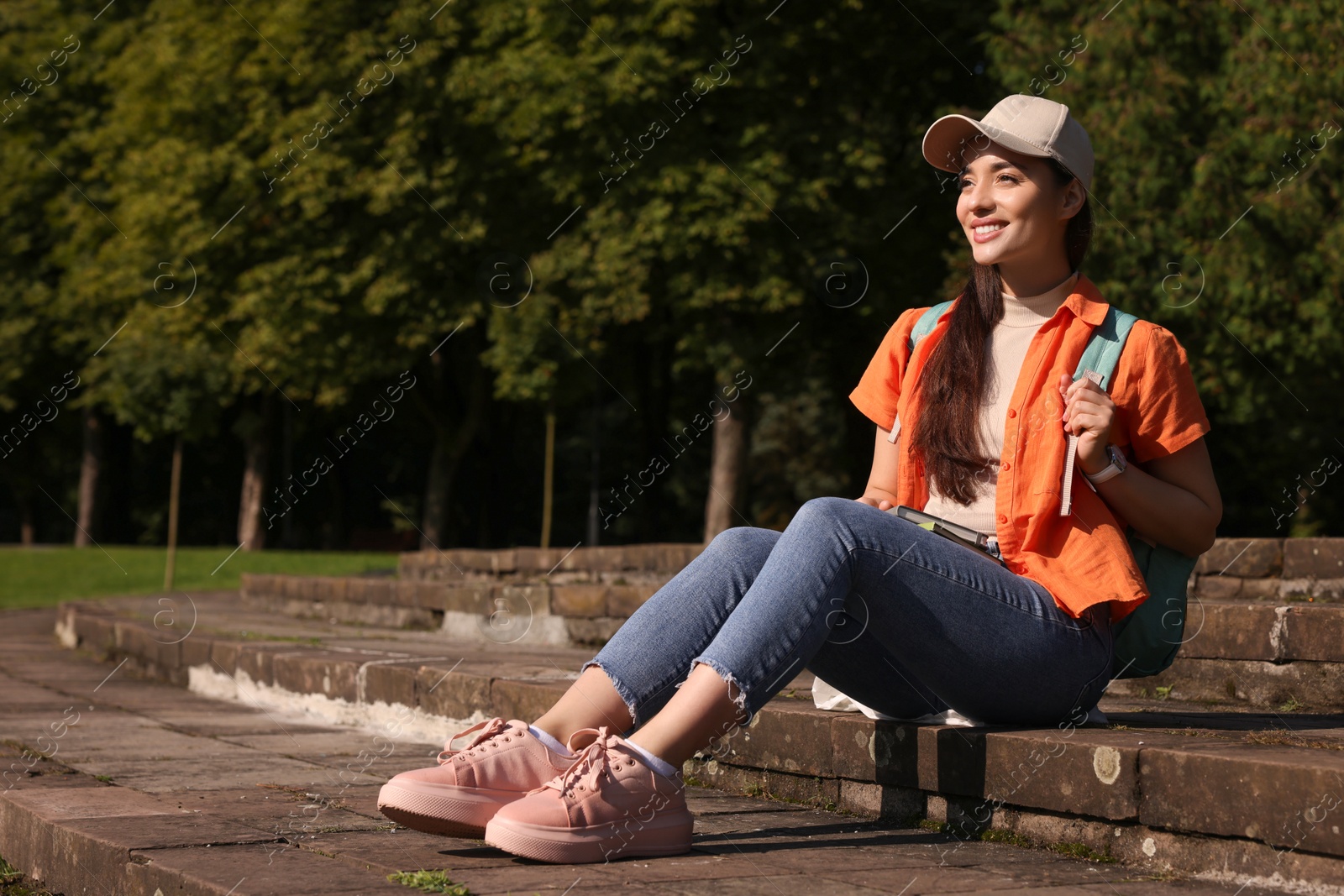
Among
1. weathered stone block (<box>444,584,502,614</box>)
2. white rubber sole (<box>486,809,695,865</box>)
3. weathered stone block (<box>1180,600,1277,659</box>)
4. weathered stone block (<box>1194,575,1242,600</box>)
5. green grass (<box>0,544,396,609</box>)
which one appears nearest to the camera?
white rubber sole (<box>486,809,695,865</box>)

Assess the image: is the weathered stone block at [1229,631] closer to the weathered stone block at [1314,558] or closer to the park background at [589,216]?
the weathered stone block at [1314,558]

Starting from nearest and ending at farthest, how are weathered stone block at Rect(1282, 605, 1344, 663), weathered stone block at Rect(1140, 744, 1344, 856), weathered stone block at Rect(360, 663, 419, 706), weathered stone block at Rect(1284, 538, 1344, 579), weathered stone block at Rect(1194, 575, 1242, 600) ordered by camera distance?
1. weathered stone block at Rect(1140, 744, 1344, 856)
2. weathered stone block at Rect(1282, 605, 1344, 663)
3. weathered stone block at Rect(360, 663, 419, 706)
4. weathered stone block at Rect(1284, 538, 1344, 579)
5. weathered stone block at Rect(1194, 575, 1242, 600)

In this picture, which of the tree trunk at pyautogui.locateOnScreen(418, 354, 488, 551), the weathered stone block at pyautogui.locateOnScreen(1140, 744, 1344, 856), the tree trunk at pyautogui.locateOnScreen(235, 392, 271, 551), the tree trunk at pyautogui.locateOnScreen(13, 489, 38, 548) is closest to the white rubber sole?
the weathered stone block at pyautogui.locateOnScreen(1140, 744, 1344, 856)

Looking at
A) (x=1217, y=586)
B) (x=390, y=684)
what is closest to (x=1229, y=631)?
(x=1217, y=586)

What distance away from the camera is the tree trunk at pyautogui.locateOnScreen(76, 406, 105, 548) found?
109 ft

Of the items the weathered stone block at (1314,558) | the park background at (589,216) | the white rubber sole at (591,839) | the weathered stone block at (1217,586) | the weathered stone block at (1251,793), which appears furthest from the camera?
the park background at (589,216)

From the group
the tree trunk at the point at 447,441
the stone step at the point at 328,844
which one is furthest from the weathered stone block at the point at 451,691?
the tree trunk at the point at 447,441

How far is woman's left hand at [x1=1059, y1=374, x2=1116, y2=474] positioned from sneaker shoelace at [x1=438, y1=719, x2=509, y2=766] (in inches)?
54.5

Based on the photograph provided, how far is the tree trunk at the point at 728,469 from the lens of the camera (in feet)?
64.0

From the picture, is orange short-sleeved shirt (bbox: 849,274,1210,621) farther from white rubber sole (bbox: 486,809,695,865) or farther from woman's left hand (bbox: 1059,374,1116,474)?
white rubber sole (bbox: 486,809,695,865)

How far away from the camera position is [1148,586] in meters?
3.36

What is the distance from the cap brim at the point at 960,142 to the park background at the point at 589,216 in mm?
10536

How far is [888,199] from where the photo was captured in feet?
62.6

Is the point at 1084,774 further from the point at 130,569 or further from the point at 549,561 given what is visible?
the point at 130,569
